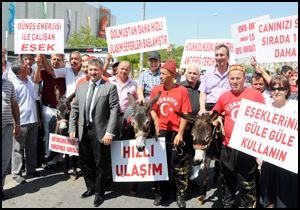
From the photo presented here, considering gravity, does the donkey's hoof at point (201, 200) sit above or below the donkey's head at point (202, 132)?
below

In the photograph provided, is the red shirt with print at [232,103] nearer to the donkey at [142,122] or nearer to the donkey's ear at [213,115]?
the donkey's ear at [213,115]

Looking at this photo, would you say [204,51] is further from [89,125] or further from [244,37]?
[89,125]

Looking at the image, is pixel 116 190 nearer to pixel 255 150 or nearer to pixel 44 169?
pixel 44 169

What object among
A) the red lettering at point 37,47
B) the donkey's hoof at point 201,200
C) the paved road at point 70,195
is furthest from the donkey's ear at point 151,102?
the red lettering at point 37,47

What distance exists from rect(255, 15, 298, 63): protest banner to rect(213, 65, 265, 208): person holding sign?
70.1 inches

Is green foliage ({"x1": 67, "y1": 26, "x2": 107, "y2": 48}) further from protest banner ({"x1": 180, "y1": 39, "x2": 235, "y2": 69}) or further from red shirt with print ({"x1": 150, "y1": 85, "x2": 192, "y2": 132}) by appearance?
red shirt with print ({"x1": 150, "y1": 85, "x2": 192, "y2": 132})

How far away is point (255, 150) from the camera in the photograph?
471 centimetres

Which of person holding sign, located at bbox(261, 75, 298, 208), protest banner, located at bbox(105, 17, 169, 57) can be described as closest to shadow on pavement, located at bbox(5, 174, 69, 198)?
protest banner, located at bbox(105, 17, 169, 57)

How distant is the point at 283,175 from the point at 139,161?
224cm

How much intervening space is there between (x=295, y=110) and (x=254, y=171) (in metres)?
1.06

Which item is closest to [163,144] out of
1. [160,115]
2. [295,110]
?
[160,115]

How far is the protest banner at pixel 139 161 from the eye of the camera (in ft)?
18.7

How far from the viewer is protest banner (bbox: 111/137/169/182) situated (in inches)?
224

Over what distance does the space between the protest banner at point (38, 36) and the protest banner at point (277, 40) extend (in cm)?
413
